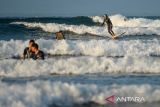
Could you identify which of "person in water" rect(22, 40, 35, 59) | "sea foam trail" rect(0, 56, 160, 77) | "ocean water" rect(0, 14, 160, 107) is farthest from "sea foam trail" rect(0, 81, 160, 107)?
"person in water" rect(22, 40, 35, 59)

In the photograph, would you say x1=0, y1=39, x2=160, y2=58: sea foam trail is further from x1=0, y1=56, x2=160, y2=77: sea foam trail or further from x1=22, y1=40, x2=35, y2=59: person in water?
x1=0, y1=56, x2=160, y2=77: sea foam trail

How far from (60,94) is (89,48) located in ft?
40.3

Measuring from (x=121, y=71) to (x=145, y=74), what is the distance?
3.13 feet

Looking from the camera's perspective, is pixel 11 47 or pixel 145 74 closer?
pixel 145 74

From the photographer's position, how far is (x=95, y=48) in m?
21.0

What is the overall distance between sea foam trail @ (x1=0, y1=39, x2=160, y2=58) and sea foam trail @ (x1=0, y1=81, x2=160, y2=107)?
1081 cm

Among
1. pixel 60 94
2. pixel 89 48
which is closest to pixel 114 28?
pixel 89 48

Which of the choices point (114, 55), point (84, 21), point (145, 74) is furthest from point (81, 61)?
point (84, 21)

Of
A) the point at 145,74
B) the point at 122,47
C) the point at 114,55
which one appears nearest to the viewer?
the point at 145,74

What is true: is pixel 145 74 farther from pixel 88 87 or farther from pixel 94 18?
pixel 94 18

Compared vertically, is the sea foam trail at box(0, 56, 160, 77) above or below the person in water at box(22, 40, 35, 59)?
below

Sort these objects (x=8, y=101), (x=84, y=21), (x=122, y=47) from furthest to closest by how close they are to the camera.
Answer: (x=84, y=21), (x=122, y=47), (x=8, y=101)

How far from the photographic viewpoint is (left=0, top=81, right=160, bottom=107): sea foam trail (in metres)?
8.27

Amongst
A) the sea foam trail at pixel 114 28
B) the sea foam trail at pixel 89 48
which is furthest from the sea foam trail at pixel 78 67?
the sea foam trail at pixel 114 28
